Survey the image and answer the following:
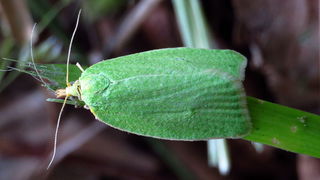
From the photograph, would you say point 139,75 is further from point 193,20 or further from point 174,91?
point 193,20

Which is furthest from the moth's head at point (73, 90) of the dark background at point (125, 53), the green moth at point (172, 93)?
the dark background at point (125, 53)

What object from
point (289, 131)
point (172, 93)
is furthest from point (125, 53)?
point (289, 131)

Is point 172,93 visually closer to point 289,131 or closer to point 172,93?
point 172,93

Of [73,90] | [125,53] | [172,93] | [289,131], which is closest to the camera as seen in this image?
[289,131]

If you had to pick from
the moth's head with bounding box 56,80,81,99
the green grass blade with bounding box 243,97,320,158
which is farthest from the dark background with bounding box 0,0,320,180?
the green grass blade with bounding box 243,97,320,158

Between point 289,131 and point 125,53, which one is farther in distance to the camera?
point 125,53

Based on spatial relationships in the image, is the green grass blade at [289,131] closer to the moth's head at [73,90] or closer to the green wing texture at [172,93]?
the green wing texture at [172,93]

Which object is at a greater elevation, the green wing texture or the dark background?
the green wing texture

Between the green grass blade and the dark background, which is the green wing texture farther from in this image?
the dark background

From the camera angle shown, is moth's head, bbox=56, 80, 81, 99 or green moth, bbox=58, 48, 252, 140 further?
moth's head, bbox=56, 80, 81, 99
